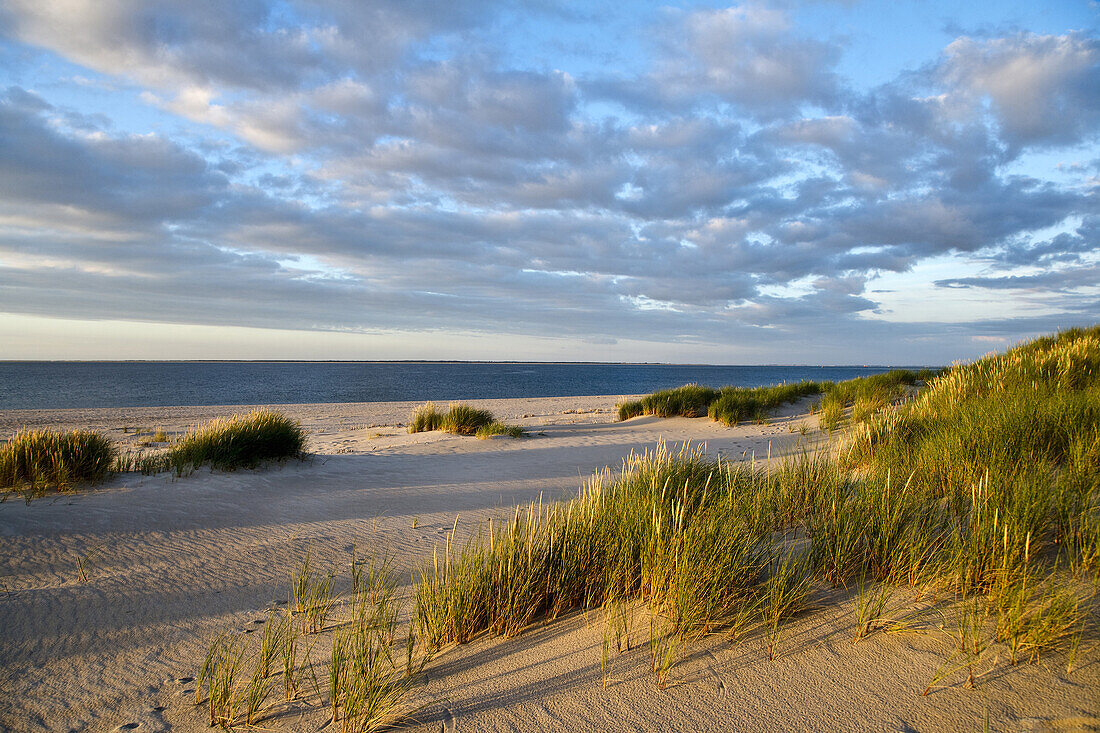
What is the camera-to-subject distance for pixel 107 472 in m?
7.15

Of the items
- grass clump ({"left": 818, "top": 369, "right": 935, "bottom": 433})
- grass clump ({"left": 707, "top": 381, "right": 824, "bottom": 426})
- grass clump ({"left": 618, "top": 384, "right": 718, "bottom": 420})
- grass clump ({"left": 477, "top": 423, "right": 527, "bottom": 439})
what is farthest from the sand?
grass clump ({"left": 618, "top": 384, "right": 718, "bottom": 420})

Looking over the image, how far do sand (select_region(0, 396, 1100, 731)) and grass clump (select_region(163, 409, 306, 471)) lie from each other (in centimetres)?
60

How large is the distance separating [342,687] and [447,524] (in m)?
3.60

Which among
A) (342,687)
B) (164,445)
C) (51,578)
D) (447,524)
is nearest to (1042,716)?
(342,687)

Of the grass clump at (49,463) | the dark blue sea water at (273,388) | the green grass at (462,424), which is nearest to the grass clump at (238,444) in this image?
the grass clump at (49,463)

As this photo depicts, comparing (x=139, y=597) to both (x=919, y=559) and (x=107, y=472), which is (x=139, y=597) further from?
(x=919, y=559)

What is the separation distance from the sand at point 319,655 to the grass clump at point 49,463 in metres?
0.33

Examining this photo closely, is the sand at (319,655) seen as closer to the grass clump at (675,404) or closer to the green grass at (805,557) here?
the green grass at (805,557)

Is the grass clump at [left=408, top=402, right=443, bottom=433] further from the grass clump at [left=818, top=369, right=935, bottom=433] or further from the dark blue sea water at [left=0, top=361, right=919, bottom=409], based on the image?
the dark blue sea water at [left=0, top=361, right=919, bottom=409]

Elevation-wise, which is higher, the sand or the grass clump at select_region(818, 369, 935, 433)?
the grass clump at select_region(818, 369, 935, 433)

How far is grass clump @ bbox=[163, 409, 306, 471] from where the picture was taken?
809 centimetres

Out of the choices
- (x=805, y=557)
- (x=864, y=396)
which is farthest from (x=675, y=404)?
(x=805, y=557)

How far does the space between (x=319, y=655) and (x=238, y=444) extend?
6332 mm

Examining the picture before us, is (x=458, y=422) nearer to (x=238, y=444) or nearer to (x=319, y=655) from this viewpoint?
(x=238, y=444)
